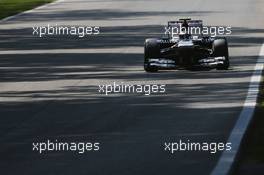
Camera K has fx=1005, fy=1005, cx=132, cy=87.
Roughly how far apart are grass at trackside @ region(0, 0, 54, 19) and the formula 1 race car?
17168 mm

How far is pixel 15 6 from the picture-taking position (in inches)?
1590

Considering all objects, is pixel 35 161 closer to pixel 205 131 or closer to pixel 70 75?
pixel 205 131

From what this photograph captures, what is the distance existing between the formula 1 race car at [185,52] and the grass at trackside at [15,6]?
17168mm

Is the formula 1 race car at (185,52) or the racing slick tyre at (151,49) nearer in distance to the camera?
the formula 1 race car at (185,52)

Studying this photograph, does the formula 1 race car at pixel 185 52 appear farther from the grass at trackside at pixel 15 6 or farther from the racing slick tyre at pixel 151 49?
the grass at trackside at pixel 15 6

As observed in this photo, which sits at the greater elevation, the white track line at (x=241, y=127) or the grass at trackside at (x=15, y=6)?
the white track line at (x=241, y=127)

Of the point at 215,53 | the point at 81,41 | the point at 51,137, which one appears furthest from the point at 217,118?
the point at 81,41

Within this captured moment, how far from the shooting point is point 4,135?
12727 mm

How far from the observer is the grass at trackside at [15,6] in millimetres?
37562

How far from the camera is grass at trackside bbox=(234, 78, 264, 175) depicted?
10352 mm
